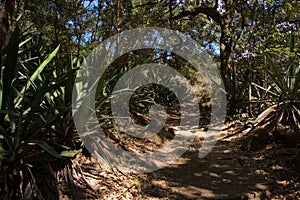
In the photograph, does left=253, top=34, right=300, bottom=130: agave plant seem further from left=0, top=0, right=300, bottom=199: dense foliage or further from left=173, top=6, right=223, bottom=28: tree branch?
left=173, top=6, right=223, bottom=28: tree branch

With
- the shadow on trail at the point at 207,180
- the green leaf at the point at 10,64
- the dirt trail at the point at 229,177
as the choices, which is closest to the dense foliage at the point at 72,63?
→ the green leaf at the point at 10,64

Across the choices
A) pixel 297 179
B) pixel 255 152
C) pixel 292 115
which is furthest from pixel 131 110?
→ pixel 297 179

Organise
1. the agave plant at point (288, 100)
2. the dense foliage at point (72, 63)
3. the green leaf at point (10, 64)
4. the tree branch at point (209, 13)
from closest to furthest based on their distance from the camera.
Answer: the green leaf at point (10, 64), the dense foliage at point (72, 63), the agave plant at point (288, 100), the tree branch at point (209, 13)

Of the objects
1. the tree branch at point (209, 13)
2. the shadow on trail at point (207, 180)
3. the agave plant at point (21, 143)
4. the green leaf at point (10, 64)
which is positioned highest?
the tree branch at point (209, 13)

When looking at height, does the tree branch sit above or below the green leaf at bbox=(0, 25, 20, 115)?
above

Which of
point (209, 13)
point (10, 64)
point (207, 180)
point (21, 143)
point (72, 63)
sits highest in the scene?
point (209, 13)

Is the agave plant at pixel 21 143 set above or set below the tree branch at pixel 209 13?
below

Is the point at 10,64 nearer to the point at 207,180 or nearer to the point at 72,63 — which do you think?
the point at 72,63

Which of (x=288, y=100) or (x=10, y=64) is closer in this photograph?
(x=10, y=64)

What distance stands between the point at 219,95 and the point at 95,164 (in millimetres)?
5326

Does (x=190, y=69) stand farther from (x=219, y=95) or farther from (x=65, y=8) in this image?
(x=65, y=8)

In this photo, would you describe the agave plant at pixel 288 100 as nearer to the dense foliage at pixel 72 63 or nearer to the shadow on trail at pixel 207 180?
the dense foliage at pixel 72 63

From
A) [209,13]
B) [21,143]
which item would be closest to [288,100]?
[21,143]

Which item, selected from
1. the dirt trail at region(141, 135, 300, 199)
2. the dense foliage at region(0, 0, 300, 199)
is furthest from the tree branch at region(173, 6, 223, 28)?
the dirt trail at region(141, 135, 300, 199)
